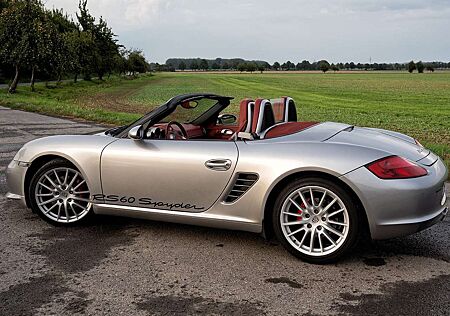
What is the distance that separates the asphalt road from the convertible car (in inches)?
9.2

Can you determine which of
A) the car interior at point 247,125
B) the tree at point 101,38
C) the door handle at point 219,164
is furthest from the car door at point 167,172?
the tree at point 101,38

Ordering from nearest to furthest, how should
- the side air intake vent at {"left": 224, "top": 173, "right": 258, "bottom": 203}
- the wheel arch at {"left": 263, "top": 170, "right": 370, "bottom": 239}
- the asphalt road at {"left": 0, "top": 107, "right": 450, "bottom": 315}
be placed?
the asphalt road at {"left": 0, "top": 107, "right": 450, "bottom": 315} < the wheel arch at {"left": 263, "top": 170, "right": 370, "bottom": 239} < the side air intake vent at {"left": 224, "top": 173, "right": 258, "bottom": 203}

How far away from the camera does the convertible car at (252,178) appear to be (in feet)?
12.5

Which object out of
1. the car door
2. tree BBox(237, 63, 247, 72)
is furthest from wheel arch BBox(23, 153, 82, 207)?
tree BBox(237, 63, 247, 72)

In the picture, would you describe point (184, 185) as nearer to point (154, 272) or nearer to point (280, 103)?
point (154, 272)

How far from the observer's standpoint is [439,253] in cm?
418

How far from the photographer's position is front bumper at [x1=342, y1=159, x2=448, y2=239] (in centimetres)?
372

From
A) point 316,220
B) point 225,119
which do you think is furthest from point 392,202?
point 225,119

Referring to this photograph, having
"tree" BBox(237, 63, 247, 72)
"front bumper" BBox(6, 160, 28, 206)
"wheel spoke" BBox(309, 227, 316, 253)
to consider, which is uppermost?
"front bumper" BBox(6, 160, 28, 206)

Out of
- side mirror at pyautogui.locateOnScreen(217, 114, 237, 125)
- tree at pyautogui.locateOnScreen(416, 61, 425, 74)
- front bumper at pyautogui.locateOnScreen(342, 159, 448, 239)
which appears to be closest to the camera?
front bumper at pyautogui.locateOnScreen(342, 159, 448, 239)

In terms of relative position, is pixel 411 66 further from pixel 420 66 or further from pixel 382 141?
pixel 382 141

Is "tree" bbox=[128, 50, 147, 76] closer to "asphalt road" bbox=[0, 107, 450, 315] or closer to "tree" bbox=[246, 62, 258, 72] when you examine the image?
"tree" bbox=[246, 62, 258, 72]

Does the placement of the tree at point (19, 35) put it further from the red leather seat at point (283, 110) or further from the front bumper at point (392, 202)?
the front bumper at point (392, 202)

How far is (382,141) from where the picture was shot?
432 cm
